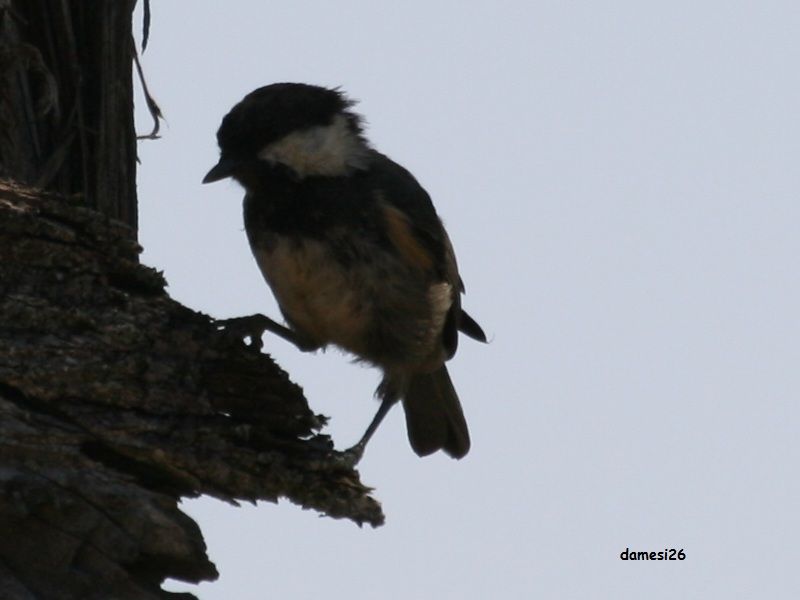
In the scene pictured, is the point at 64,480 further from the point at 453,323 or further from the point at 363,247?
the point at 453,323

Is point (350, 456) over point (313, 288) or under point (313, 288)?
under

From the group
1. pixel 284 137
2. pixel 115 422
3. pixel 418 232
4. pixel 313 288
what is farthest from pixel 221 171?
pixel 115 422

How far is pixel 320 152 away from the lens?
17.9 feet

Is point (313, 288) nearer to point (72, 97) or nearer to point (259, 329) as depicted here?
point (259, 329)

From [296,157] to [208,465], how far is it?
6.41 feet

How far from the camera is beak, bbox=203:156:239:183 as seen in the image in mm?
5223

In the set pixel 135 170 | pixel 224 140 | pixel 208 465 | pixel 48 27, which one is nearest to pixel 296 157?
pixel 224 140

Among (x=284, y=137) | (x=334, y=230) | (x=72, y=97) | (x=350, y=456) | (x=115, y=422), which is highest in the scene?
(x=284, y=137)

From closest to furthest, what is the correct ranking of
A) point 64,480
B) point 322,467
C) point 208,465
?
point 64,480, point 208,465, point 322,467

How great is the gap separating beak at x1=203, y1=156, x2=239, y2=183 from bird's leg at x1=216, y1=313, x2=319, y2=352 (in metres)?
0.54

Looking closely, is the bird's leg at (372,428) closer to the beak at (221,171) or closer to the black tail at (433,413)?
the black tail at (433,413)

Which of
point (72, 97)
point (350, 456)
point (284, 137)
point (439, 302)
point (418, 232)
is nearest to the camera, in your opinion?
point (350, 456)

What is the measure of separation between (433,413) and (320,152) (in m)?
1.74

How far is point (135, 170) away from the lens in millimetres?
5105
